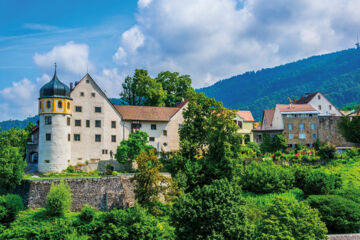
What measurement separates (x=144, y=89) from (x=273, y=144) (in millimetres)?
24621

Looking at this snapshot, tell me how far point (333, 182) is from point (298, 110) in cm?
2230

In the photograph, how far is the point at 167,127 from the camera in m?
65.1

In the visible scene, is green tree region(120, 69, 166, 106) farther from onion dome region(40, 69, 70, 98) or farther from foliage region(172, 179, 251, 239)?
foliage region(172, 179, 251, 239)

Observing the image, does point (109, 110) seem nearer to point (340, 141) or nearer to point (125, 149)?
point (125, 149)

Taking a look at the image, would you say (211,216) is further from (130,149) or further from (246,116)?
(246,116)

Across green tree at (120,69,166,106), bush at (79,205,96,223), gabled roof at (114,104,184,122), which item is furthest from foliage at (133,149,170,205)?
green tree at (120,69,166,106)

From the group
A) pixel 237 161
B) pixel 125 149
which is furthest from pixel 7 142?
pixel 237 161

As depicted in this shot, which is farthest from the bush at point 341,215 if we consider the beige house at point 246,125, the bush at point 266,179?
the beige house at point 246,125

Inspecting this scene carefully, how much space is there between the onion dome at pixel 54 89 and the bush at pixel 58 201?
1739cm

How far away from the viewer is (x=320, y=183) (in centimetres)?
4909

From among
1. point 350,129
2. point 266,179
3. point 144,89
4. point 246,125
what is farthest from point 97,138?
point 350,129

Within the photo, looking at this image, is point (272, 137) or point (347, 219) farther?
point (272, 137)

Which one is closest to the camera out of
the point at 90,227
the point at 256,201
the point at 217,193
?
the point at 217,193

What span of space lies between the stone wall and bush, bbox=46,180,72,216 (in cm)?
232
